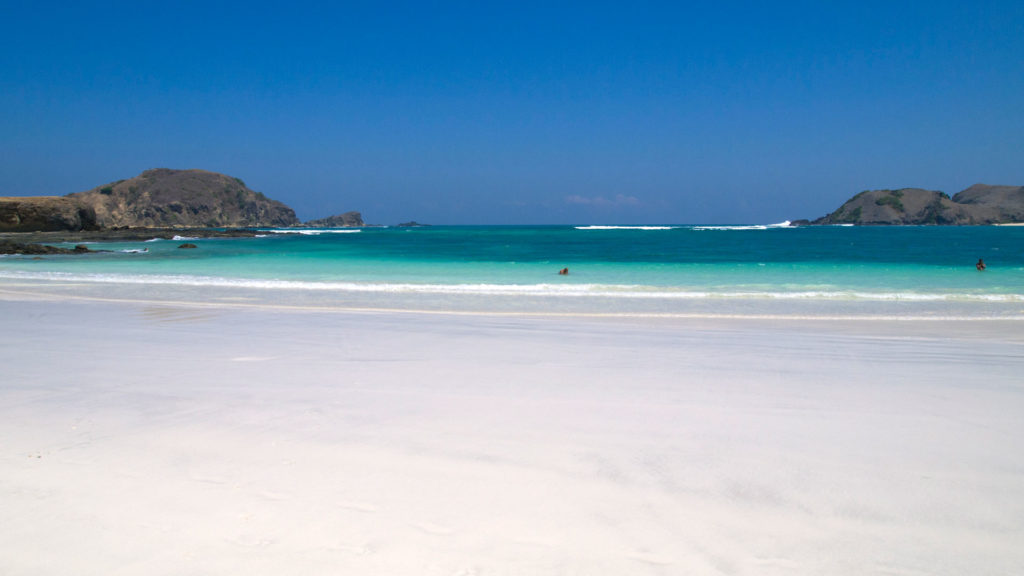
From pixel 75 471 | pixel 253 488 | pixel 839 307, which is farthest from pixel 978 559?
pixel 839 307

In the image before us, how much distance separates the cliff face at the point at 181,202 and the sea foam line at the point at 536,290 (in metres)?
135

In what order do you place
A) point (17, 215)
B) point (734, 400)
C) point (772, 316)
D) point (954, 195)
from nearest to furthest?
point (734, 400) < point (772, 316) < point (17, 215) < point (954, 195)

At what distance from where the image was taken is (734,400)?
4906 millimetres

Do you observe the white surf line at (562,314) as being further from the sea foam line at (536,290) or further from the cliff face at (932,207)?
the cliff face at (932,207)

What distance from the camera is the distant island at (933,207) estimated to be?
144750mm

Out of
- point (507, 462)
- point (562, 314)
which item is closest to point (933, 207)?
point (562, 314)

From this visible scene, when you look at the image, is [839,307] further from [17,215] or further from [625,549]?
[17,215]

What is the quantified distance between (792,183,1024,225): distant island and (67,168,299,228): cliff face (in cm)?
16839

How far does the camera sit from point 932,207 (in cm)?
14962

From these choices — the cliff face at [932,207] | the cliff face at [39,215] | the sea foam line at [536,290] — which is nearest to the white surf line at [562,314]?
the sea foam line at [536,290]

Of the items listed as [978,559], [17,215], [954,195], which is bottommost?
[978,559]

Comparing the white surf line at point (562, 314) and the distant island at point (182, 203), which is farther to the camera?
the distant island at point (182, 203)

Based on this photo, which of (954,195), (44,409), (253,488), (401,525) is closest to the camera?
(401,525)

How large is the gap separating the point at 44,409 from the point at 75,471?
1640 mm
